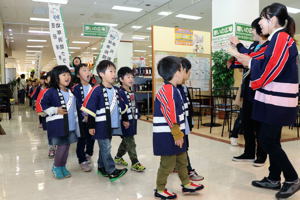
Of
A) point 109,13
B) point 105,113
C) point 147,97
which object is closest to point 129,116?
point 105,113

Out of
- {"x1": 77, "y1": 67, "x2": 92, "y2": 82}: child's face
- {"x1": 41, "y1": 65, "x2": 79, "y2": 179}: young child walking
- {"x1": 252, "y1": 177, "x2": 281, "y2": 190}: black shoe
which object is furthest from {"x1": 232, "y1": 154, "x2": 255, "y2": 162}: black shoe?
{"x1": 77, "y1": 67, "x2": 92, "y2": 82}: child's face

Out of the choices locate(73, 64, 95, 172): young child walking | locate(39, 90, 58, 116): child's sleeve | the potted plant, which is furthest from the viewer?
the potted plant

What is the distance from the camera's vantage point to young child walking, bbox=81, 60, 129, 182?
2.35 m

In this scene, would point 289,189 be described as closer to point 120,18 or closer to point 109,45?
point 109,45

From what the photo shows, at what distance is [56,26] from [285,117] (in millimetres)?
3441

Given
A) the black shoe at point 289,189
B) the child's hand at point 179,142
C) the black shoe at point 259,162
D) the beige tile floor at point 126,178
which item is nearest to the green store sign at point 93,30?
the beige tile floor at point 126,178

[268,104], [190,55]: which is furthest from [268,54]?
[190,55]

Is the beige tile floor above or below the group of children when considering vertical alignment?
below

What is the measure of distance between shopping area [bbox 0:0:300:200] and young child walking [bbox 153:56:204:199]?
109mm

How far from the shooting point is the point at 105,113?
2367mm

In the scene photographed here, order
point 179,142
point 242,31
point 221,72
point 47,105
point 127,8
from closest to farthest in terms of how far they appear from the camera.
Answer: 1. point 179,142
2. point 47,105
3. point 221,72
4. point 242,31
5. point 127,8

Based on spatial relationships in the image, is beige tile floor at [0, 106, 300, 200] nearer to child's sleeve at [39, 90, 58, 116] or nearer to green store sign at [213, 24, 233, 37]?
child's sleeve at [39, 90, 58, 116]

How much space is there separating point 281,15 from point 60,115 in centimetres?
212

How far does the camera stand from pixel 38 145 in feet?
13.1
